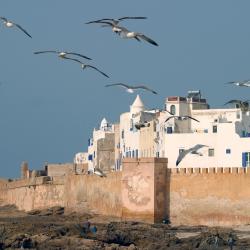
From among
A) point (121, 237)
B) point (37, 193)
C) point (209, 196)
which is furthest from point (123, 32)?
point (37, 193)

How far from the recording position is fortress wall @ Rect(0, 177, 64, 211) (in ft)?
247

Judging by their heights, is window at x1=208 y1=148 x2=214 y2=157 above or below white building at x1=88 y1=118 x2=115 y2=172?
below

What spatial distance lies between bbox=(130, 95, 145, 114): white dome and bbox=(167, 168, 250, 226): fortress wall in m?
17.9

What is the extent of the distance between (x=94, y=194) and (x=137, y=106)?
12675 mm

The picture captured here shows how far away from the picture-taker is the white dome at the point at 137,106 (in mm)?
79312

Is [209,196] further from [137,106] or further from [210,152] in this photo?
[137,106]

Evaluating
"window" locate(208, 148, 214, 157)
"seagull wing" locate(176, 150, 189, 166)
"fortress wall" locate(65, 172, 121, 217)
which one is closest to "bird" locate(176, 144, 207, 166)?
"seagull wing" locate(176, 150, 189, 166)

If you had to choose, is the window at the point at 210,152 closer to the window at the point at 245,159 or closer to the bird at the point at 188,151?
the bird at the point at 188,151

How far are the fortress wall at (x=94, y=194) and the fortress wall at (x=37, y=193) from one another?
266 cm

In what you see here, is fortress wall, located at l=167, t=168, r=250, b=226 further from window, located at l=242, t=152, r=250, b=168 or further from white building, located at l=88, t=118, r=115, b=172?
white building, located at l=88, t=118, r=115, b=172

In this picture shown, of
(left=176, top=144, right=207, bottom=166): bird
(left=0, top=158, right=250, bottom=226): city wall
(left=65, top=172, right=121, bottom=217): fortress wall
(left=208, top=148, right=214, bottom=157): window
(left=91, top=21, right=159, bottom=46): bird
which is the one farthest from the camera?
(left=208, top=148, right=214, bottom=157): window

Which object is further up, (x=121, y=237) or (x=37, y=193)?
(x=37, y=193)

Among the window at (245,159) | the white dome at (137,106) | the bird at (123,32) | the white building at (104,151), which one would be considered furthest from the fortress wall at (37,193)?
the bird at (123,32)

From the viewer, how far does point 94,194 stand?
223ft
